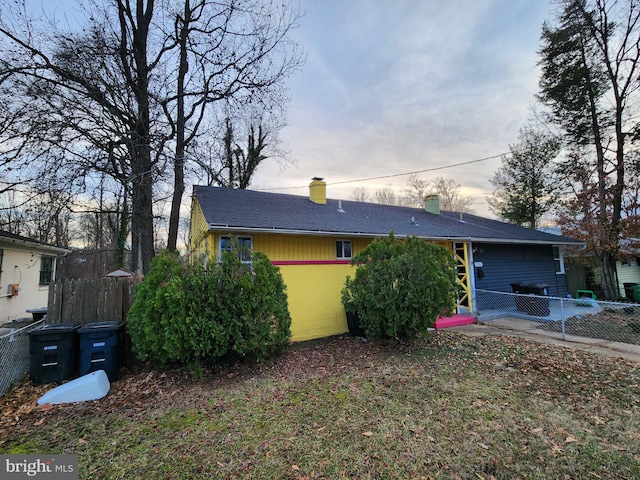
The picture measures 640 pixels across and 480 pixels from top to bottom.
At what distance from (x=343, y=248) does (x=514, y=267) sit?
759 cm

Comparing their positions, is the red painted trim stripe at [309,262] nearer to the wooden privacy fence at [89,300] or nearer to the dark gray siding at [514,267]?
the wooden privacy fence at [89,300]

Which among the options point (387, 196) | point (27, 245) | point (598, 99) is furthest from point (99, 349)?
point (387, 196)

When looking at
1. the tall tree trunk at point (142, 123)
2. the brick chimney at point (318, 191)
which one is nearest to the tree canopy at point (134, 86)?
the tall tree trunk at point (142, 123)

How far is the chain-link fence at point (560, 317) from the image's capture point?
277 inches

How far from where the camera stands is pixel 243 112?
9.69m

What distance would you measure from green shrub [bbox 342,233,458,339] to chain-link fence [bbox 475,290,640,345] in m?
3.13

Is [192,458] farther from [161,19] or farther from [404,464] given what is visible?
[161,19]

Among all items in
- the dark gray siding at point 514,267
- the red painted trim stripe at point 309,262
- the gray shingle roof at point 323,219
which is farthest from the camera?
the dark gray siding at point 514,267

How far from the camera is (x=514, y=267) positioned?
11.2 meters

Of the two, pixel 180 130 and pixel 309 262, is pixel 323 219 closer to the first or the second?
pixel 309 262

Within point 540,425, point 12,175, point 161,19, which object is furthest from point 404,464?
point 161,19

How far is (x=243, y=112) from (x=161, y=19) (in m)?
3.41

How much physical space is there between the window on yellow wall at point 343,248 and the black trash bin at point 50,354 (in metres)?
5.61

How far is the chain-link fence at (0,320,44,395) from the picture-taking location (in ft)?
13.0
